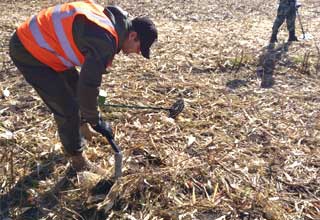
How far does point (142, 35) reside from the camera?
10.5ft

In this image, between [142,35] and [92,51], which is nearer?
[92,51]

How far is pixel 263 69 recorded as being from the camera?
6.68m

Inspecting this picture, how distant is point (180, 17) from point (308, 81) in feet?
15.8

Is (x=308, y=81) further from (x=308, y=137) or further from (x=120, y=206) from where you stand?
(x=120, y=206)

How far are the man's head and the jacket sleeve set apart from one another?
0.18 meters

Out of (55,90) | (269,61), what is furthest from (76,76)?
(269,61)

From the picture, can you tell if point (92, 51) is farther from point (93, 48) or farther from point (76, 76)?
point (76, 76)

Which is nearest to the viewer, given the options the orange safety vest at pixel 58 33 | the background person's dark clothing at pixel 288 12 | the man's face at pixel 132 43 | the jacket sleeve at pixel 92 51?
the jacket sleeve at pixel 92 51

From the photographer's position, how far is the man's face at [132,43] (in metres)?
3.19

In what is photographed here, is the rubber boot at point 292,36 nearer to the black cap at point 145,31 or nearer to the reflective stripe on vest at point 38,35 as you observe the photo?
the black cap at point 145,31

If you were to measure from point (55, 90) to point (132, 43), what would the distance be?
77cm

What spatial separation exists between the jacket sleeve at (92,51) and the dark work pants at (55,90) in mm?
443

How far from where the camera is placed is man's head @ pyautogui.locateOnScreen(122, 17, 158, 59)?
3166mm

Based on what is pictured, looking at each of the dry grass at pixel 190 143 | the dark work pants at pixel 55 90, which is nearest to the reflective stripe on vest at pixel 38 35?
the dark work pants at pixel 55 90
